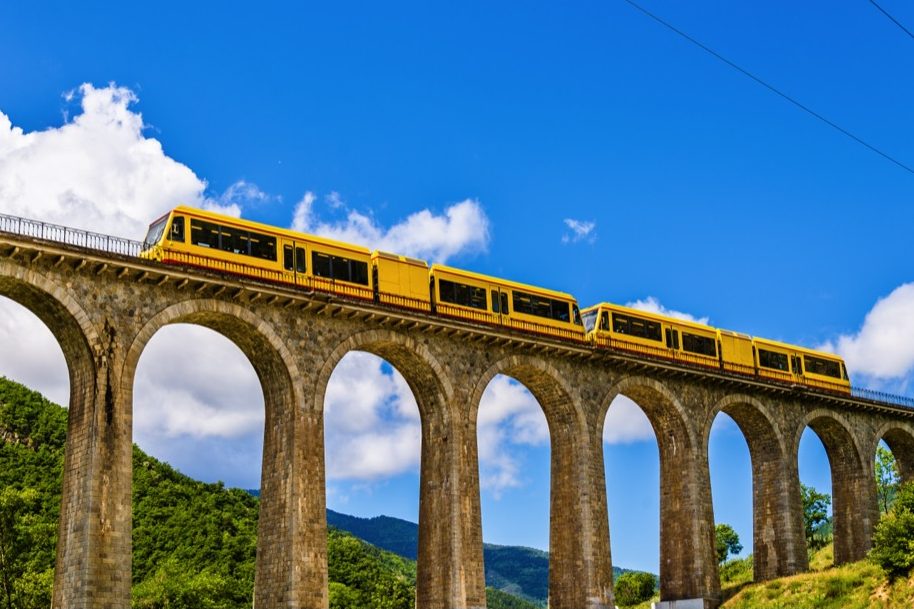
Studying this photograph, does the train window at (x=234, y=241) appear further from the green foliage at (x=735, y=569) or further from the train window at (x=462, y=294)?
the green foliage at (x=735, y=569)

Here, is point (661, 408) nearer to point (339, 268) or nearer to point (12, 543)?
point (339, 268)

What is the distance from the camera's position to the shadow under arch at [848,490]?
61.9 metres

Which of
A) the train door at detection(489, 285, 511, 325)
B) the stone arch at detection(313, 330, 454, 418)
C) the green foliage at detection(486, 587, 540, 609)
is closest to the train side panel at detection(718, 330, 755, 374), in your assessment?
the train door at detection(489, 285, 511, 325)

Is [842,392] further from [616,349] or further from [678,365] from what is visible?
[616,349]

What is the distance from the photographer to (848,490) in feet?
207

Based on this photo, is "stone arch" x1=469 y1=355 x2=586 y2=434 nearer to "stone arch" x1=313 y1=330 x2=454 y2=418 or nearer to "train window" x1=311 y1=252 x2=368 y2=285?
"stone arch" x1=313 y1=330 x2=454 y2=418

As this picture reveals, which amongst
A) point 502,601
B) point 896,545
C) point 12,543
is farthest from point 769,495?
point 502,601

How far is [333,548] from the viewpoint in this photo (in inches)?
2904

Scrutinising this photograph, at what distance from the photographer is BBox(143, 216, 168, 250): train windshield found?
124ft

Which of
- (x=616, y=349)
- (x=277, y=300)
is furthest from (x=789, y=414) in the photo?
(x=277, y=300)

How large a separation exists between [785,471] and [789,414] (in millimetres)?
3472

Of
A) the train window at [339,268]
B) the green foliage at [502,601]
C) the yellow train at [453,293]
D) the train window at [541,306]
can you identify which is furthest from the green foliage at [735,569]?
the green foliage at [502,601]

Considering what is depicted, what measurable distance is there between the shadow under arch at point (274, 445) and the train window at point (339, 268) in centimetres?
341

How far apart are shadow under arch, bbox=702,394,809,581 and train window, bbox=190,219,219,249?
29345 millimetres
